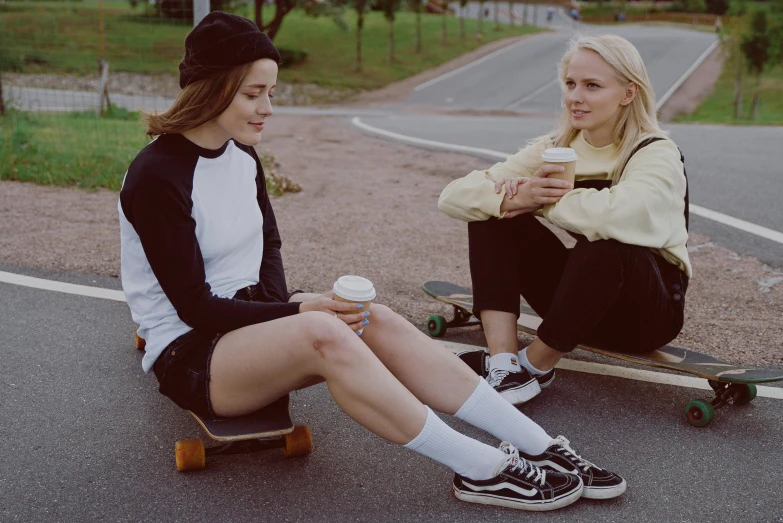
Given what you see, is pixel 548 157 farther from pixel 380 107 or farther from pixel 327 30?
pixel 327 30

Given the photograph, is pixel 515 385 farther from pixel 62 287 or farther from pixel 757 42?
pixel 757 42

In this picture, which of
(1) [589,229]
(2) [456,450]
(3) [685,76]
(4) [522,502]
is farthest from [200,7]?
(3) [685,76]

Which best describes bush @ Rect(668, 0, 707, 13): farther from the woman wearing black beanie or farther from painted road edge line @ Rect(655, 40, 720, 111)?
the woman wearing black beanie

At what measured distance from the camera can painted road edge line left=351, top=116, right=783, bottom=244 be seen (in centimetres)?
604

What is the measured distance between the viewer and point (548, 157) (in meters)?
3.20

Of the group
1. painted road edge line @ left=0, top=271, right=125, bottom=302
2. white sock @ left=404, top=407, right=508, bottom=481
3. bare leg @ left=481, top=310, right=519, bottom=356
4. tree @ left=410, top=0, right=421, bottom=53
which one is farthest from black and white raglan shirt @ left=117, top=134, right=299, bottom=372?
tree @ left=410, top=0, right=421, bottom=53

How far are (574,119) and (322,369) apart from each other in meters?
1.69

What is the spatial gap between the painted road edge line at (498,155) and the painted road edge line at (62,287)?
367 cm

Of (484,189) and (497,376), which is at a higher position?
(484,189)

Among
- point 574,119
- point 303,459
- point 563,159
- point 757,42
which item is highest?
point 757,42

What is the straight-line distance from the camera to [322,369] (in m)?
2.57

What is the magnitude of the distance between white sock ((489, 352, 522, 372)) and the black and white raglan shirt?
3.33 feet

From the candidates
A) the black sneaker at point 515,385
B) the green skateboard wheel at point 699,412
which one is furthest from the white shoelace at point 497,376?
the green skateboard wheel at point 699,412

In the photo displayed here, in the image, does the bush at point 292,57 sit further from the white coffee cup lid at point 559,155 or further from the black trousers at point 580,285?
the white coffee cup lid at point 559,155
